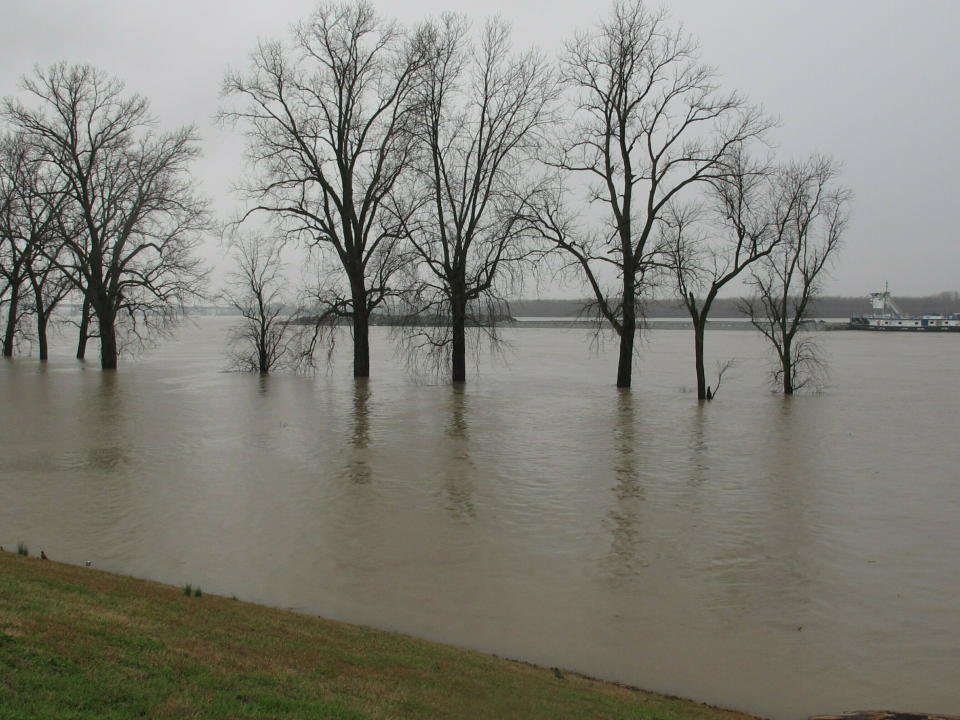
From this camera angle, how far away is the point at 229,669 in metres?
4.84

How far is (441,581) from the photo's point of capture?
→ 8766 millimetres

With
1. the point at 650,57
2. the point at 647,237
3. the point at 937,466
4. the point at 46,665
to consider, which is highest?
the point at 650,57

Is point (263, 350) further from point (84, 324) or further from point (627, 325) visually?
point (627, 325)

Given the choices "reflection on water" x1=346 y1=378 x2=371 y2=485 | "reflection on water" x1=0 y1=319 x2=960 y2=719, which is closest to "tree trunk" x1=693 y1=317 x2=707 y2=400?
"reflection on water" x1=0 y1=319 x2=960 y2=719

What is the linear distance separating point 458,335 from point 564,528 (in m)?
20.1

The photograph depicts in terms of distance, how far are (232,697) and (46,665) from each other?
40.8 inches

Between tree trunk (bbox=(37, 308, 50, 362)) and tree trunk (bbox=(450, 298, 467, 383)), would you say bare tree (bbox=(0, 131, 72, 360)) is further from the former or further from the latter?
tree trunk (bbox=(450, 298, 467, 383))

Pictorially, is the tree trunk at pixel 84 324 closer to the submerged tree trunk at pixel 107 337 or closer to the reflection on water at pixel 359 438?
the submerged tree trunk at pixel 107 337

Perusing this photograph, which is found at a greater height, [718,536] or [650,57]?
[650,57]

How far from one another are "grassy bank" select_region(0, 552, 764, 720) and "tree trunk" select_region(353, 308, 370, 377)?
23.9m

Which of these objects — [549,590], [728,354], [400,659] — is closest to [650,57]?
[549,590]

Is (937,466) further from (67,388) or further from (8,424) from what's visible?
(67,388)

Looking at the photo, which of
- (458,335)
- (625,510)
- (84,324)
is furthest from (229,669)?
(84,324)

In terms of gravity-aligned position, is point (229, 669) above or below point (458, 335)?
below
